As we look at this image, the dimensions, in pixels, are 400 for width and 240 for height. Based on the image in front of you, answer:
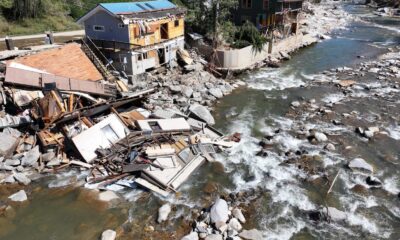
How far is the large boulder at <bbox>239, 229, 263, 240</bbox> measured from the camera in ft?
48.9

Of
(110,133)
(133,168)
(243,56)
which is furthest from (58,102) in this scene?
(243,56)

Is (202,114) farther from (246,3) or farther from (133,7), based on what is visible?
(246,3)

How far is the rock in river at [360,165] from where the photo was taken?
20.0 m

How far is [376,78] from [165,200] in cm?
2934

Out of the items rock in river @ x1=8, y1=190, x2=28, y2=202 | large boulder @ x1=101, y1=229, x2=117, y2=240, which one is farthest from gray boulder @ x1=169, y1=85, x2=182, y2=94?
large boulder @ x1=101, y1=229, x2=117, y2=240

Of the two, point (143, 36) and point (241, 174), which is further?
point (143, 36)

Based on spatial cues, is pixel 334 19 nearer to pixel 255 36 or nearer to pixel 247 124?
pixel 255 36

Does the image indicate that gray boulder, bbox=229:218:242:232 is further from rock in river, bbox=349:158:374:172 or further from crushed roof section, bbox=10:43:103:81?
crushed roof section, bbox=10:43:103:81

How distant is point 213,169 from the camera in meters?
20.0

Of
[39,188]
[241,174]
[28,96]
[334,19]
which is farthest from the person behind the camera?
[334,19]

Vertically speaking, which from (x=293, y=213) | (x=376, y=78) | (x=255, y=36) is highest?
(x=255, y=36)

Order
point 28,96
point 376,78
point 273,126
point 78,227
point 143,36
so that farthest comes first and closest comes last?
1. point 376,78
2. point 143,36
3. point 273,126
4. point 28,96
5. point 78,227

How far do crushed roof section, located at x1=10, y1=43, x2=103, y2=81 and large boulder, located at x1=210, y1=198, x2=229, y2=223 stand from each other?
50.2 ft

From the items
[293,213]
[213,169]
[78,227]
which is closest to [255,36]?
[213,169]
